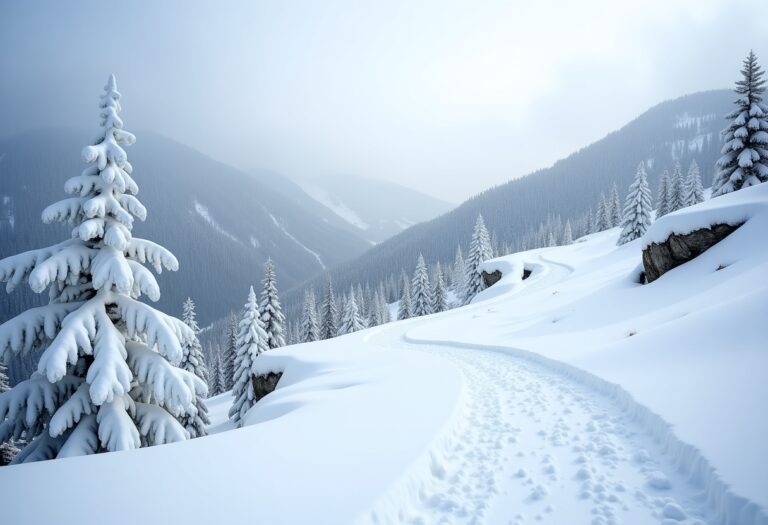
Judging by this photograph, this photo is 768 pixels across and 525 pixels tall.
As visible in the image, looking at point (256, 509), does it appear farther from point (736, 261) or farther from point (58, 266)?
point (736, 261)

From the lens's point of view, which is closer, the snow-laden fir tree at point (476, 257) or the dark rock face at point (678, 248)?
the dark rock face at point (678, 248)

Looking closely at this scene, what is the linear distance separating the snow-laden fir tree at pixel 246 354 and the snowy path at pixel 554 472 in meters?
24.7

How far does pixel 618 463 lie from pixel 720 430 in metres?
1.42

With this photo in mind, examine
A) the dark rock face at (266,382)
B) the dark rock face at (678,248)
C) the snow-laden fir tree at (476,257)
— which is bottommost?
the dark rock face at (266,382)

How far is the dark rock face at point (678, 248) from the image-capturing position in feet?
54.9

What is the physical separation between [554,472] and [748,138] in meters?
33.7

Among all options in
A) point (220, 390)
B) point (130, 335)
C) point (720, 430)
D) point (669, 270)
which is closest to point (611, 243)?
point (669, 270)

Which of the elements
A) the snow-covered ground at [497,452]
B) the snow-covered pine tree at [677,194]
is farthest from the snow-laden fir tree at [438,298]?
the snow-covered ground at [497,452]

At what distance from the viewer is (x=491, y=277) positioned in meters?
45.6

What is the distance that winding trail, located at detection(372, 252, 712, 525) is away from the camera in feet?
13.5

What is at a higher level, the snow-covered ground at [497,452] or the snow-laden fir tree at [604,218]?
the snow-laden fir tree at [604,218]

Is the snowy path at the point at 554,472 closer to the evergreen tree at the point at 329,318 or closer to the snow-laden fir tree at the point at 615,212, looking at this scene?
the evergreen tree at the point at 329,318

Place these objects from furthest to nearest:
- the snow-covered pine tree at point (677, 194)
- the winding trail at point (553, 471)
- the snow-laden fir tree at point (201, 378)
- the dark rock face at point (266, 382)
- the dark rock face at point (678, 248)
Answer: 1. the snow-covered pine tree at point (677, 194)
2. the snow-laden fir tree at point (201, 378)
3. the dark rock face at point (266, 382)
4. the dark rock face at point (678, 248)
5. the winding trail at point (553, 471)

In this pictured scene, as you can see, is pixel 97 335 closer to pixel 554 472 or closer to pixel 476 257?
pixel 554 472
